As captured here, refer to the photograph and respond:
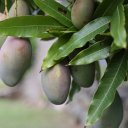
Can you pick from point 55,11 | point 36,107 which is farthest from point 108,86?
point 36,107

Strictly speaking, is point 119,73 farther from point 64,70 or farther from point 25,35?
point 25,35

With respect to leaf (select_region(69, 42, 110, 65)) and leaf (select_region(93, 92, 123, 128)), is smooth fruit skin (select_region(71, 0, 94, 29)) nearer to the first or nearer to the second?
leaf (select_region(69, 42, 110, 65))

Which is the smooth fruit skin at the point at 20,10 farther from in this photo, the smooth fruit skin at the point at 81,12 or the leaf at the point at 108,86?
the leaf at the point at 108,86

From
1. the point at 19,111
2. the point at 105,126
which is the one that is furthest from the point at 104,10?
the point at 19,111

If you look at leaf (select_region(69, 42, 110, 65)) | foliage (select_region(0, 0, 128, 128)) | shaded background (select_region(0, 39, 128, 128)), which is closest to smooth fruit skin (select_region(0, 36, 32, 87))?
foliage (select_region(0, 0, 128, 128))

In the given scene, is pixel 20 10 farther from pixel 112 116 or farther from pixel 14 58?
pixel 112 116

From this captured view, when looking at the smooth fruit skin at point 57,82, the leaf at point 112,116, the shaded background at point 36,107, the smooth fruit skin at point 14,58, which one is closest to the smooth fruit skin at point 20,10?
the smooth fruit skin at point 14,58
